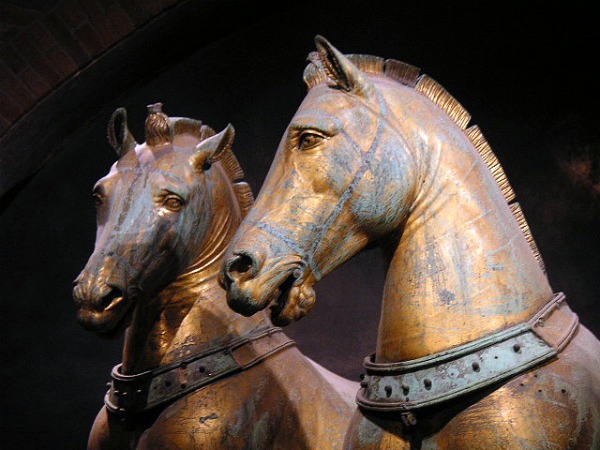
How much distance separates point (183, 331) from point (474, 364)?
0.89m

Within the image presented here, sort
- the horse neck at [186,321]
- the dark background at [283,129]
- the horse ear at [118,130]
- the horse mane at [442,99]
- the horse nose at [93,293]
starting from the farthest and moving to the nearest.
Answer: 1. the dark background at [283,129]
2. the horse ear at [118,130]
3. the horse neck at [186,321]
4. the horse nose at [93,293]
5. the horse mane at [442,99]

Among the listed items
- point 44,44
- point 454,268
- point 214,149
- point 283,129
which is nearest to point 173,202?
point 214,149

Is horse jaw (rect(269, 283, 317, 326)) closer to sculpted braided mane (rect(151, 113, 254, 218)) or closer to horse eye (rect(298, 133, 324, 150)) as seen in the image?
horse eye (rect(298, 133, 324, 150))

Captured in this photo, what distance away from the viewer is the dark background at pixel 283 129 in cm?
287

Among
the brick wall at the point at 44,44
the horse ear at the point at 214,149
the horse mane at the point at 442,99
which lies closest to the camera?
the horse mane at the point at 442,99

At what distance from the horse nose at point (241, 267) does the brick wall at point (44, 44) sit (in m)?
1.82

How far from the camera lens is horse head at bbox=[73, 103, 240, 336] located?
202 cm

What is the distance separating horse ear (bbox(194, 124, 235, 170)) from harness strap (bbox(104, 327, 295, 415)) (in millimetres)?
425

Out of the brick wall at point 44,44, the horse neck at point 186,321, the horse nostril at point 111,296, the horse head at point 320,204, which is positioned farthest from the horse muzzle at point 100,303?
the brick wall at point 44,44

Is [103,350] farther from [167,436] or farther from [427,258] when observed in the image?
[427,258]

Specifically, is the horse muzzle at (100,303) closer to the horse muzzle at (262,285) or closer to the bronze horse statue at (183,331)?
the bronze horse statue at (183,331)

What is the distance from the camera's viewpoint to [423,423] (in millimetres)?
1457

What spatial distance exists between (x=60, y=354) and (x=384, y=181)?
2093 mm

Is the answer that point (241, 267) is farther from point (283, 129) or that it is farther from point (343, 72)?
point (283, 129)
